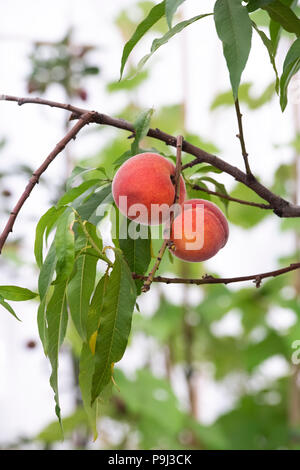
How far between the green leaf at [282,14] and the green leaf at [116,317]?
0.19 m

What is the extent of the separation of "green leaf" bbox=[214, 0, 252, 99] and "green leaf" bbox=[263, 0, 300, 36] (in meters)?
0.03

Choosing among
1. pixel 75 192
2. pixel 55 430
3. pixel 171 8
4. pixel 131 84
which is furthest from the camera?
pixel 131 84

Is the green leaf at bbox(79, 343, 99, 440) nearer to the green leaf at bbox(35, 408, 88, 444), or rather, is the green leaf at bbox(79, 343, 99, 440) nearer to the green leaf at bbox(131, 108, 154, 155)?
the green leaf at bbox(131, 108, 154, 155)

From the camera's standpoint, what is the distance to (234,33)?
13.4 inches

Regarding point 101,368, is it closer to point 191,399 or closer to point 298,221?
point 298,221

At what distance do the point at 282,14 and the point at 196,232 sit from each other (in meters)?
0.16

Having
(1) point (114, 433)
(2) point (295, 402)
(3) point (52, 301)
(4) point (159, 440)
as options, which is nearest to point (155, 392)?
(4) point (159, 440)

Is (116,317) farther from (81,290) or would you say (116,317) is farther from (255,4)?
(255,4)

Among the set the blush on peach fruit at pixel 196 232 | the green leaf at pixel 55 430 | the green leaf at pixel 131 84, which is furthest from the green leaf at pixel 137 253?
the green leaf at pixel 131 84

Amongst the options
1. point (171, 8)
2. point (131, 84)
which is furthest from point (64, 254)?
→ point (131, 84)

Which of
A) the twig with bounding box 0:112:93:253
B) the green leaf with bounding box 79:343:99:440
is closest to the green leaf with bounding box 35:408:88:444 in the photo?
the green leaf with bounding box 79:343:99:440

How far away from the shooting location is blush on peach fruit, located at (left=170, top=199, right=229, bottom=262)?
400 mm

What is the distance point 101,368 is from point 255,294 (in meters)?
0.85

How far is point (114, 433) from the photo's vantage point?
129cm
